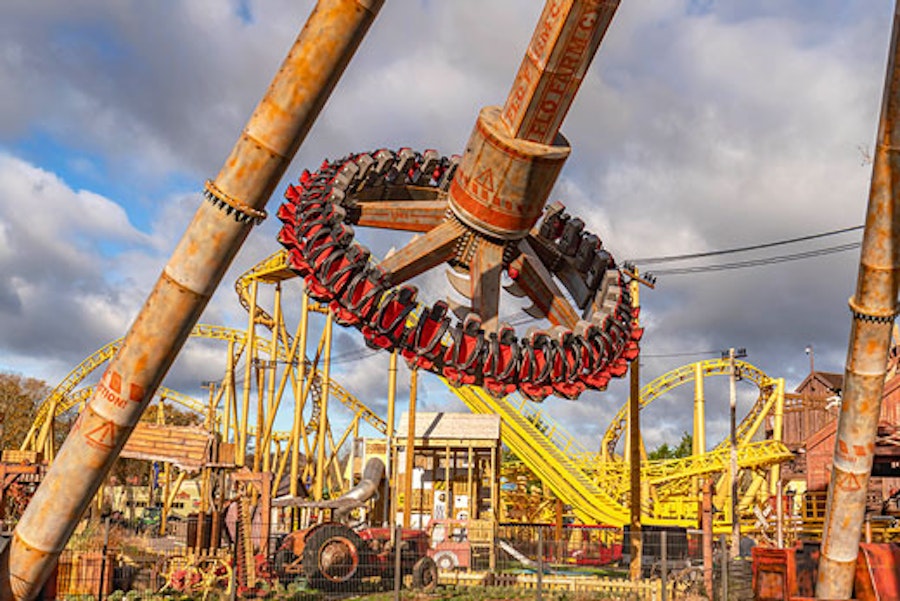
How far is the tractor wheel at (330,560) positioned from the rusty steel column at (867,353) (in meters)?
11.7

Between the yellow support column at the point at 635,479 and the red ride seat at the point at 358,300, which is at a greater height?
the red ride seat at the point at 358,300

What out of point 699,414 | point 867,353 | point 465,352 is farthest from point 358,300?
point 699,414

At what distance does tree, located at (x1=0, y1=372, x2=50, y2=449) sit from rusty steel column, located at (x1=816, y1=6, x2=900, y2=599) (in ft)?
188

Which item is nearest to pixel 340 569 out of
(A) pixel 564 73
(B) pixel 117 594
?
(B) pixel 117 594

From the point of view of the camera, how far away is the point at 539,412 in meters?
36.5

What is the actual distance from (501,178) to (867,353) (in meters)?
4.07

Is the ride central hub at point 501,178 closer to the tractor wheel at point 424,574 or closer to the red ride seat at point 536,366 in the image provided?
the red ride seat at point 536,366

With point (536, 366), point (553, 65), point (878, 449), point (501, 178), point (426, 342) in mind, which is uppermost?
point (553, 65)

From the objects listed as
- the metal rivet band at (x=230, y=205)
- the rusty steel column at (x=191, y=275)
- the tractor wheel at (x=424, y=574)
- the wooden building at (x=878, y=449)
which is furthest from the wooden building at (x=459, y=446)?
the metal rivet band at (x=230, y=205)

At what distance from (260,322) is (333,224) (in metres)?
30.0

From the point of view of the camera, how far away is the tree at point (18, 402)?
57406 mm

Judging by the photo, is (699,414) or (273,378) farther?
(699,414)

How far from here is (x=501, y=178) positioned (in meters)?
9.52

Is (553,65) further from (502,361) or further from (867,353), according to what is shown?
(867,353)
